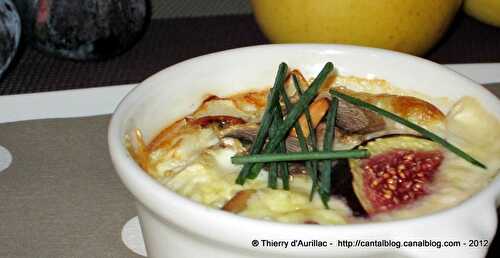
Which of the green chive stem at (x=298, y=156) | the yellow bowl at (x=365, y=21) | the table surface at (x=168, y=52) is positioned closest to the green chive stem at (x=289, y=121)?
the green chive stem at (x=298, y=156)

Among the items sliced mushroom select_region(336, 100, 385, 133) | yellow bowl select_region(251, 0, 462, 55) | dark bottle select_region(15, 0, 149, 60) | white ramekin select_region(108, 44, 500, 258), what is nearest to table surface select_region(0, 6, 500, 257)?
dark bottle select_region(15, 0, 149, 60)

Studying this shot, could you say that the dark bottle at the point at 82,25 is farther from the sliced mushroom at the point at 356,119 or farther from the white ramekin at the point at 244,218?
the sliced mushroom at the point at 356,119

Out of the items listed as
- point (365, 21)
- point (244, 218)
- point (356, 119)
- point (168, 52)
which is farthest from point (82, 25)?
point (244, 218)

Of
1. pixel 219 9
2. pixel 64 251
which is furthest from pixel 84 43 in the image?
pixel 64 251

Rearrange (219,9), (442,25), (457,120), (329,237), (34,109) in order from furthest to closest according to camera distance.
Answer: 1. (219,9)
2. (442,25)
3. (34,109)
4. (457,120)
5. (329,237)

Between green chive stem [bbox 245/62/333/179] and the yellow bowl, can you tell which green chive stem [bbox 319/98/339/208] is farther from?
the yellow bowl

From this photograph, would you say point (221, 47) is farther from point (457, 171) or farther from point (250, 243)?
point (250, 243)
